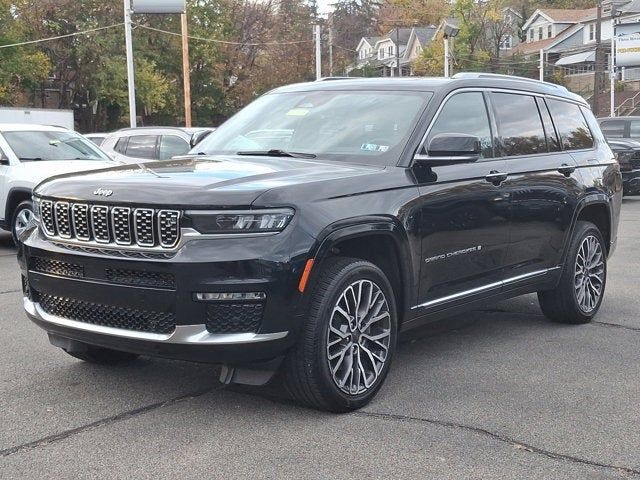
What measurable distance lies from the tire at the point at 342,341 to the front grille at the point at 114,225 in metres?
0.81

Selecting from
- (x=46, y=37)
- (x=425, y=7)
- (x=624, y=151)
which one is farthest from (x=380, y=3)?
(x=624, y=151)

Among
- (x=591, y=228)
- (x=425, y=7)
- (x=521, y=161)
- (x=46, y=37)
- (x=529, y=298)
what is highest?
(x=425, y=7)

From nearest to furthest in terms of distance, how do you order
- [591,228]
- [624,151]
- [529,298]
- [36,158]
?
[591,228] < [529,298] < [36,158] < [624,151]

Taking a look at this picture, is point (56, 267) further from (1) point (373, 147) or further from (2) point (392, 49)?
(2) point (392, 49)

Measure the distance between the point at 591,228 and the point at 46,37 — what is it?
45.4 meters

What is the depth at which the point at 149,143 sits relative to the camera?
1445cm

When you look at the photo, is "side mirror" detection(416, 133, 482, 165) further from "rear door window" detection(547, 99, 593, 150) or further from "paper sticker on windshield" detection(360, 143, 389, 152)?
"rear door window" detection(547, 99, 593, 150)

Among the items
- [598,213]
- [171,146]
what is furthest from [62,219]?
[171,146]

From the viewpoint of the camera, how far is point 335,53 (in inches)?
3056

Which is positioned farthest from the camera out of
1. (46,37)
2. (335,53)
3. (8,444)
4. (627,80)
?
(335,53)

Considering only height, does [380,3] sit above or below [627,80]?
above

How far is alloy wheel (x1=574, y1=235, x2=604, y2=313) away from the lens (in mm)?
6539

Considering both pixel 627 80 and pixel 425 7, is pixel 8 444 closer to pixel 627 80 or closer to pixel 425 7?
pixel 627 80

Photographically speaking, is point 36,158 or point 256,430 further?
point 36,158
